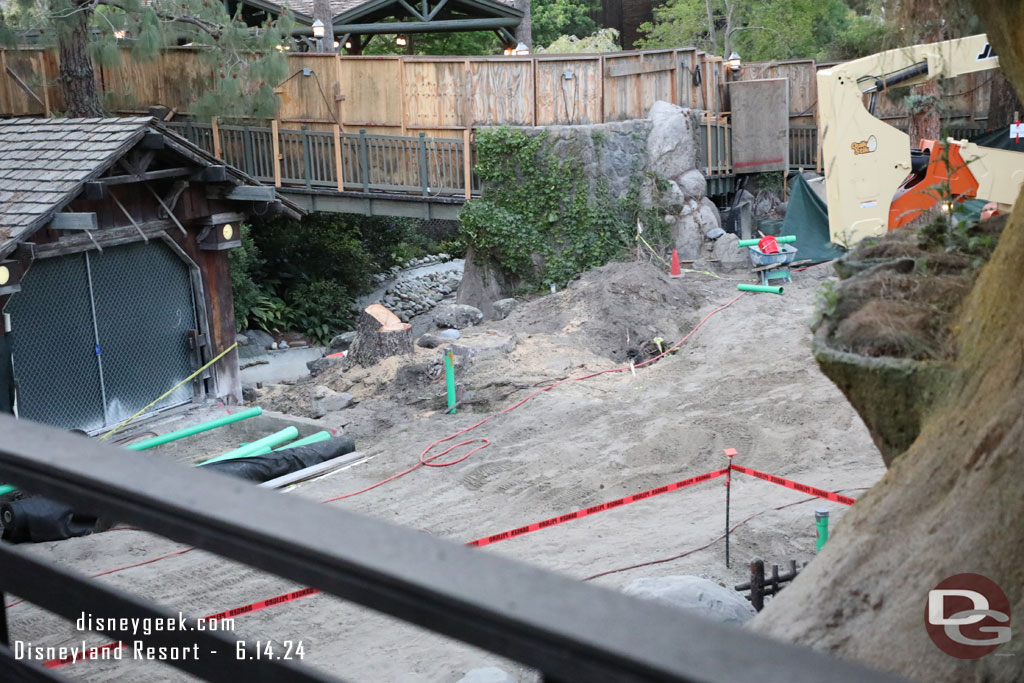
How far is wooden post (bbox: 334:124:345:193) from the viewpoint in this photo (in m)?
20.0

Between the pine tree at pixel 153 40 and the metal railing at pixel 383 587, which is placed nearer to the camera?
the metal railing at pixel 383 587

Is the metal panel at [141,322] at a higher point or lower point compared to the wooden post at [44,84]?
lower

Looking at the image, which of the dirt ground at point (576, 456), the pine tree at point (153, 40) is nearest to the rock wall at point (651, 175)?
the dirt ground at point (576, 456)

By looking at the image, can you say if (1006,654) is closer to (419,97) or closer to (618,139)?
(618,139)

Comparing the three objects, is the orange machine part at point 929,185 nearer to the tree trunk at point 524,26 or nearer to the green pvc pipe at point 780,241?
the green pvc pipe at point 780,241

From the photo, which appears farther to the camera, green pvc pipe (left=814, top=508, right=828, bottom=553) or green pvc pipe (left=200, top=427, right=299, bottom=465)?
green pvc pipe (left=200, top=427, right=299, bottom=465)

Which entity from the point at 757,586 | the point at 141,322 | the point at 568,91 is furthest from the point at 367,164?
the point at 757,586

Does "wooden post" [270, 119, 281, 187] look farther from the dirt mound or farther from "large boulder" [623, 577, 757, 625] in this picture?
"large boulder" [623, 577, 757, 625]

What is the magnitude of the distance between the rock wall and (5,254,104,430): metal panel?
8697mm

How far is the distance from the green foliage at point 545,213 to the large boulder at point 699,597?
13.4 m

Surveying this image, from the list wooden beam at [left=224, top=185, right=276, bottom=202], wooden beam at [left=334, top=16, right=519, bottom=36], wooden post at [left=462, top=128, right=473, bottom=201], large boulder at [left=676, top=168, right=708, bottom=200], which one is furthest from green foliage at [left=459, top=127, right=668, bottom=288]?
wooden beam at [left=224, top=185, right=276, bottom=202]

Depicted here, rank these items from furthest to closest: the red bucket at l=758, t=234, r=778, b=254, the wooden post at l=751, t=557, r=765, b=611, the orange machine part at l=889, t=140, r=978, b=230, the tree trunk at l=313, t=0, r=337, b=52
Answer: the tree trunk at l=313, t=0, r=337, b=52 → the red bucket at l=758, t=234, r=778, b=254 → the orange machine part at l=889, t=140, r=978, b=230 → the wooden post at l=751, t=557, r=765, b=611

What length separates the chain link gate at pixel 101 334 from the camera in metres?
10.9

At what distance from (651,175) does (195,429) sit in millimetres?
10858
